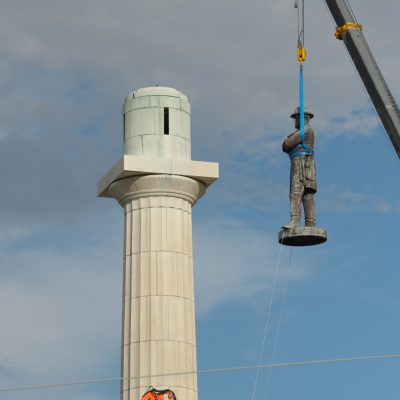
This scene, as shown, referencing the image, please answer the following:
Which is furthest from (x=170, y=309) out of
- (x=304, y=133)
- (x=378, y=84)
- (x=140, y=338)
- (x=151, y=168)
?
(x=378, y=84)

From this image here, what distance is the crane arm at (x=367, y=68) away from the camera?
41.4 meters

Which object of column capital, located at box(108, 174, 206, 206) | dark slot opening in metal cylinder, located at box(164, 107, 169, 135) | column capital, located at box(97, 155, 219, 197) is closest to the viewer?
column capital, located at box(97, 155, 219, 197)

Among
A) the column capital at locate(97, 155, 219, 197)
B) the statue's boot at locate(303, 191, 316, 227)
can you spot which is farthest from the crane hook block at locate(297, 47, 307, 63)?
the column capital at locate(97, 155, 219, 197)

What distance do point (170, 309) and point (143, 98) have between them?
778cm

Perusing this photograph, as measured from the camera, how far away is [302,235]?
4303 cm

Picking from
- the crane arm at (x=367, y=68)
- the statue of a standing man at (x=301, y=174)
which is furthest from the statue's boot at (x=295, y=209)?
the crane arm at (x=367, y=68)

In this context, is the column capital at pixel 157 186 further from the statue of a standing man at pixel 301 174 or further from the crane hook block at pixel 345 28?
the crane hook block at pixel 345 28

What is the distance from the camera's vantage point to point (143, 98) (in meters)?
51.2

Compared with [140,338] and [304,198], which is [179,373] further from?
[304,198]

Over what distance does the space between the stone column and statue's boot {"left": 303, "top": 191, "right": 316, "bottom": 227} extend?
23.1 feet

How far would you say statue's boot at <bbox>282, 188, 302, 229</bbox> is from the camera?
43469 mm

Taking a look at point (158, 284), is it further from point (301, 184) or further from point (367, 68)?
point (367, 68)

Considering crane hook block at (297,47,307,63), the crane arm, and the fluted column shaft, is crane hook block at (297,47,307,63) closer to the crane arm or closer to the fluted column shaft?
the crane arm

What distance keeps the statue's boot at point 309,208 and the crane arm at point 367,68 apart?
13.5 ft
